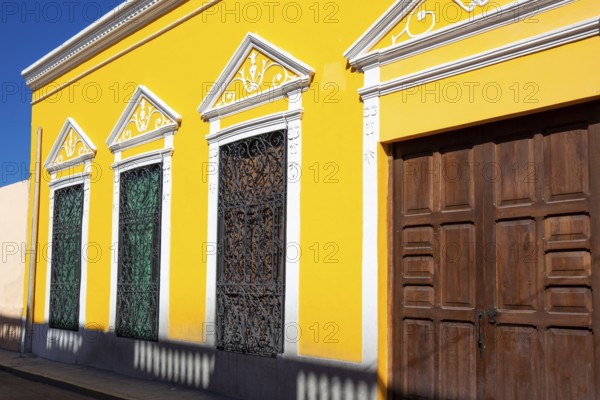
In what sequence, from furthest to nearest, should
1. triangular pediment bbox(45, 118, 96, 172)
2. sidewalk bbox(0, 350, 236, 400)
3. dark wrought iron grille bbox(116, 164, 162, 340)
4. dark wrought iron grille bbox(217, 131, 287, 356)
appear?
triangular pediment bbox(45, 118, 96, 172), dark wrought iron grille bbox(116, 164, 162, 340), sidewalk bbox(0, 350, 236, 400), dark wrought iron grille bbox(217, 131, 287, 356)

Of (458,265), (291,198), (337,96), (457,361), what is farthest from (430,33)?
(457,361)

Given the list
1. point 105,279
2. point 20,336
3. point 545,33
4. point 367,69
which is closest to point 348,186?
point 367,69

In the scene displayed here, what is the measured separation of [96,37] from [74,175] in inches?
80.6

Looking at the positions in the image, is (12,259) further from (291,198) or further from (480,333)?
(480,333)

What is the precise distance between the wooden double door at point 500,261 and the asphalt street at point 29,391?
14.5 feet

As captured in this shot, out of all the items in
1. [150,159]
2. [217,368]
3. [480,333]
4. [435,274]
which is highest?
Result: [150,159]

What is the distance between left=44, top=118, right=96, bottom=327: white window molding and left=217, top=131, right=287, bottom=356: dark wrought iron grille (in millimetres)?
3384

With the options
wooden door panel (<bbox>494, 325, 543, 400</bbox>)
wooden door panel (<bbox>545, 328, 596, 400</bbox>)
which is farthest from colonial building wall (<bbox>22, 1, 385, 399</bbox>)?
wooden door panel (<bbox>545, 328, 596, 400</bbox>)

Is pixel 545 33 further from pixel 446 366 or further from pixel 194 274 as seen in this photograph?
pixel 194 274

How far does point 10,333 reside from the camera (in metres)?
12.2

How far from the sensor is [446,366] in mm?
5391

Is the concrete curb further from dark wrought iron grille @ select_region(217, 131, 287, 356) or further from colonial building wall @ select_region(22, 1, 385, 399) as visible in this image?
dark wrought iron grille @ select_region(217, 131, 287, 356)

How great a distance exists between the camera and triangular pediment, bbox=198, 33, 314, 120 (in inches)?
268

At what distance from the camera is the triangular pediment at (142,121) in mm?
8616
